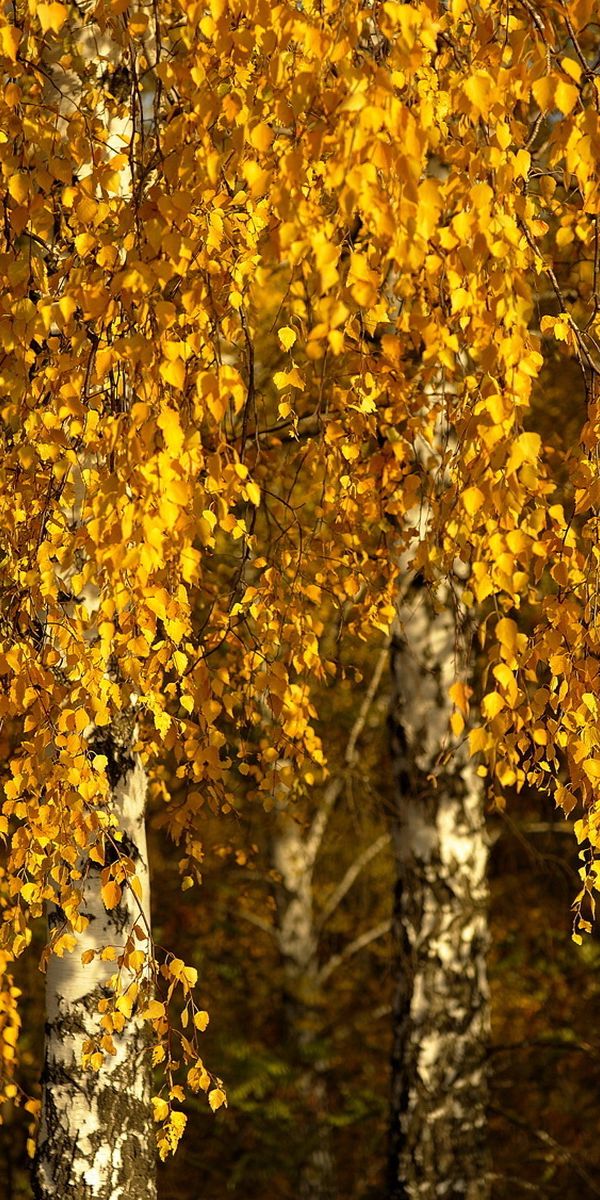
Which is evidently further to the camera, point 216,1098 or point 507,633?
point 216,1098

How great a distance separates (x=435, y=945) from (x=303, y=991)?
4.85 meters

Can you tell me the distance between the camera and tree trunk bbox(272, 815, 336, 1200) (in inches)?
372

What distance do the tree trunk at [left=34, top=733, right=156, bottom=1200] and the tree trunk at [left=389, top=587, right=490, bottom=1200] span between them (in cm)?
180

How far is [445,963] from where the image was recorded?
5434mm

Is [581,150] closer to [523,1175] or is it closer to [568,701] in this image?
[568,701]

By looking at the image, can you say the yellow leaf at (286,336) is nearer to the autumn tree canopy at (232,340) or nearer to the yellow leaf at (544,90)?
the autumn tree canopy at (232,340)

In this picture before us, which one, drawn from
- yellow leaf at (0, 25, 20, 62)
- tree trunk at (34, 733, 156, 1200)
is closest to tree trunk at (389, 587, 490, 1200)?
tree trunk at (34, 733, 156, 1200)

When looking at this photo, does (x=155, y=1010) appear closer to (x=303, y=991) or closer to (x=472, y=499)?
(x=472, y=499)

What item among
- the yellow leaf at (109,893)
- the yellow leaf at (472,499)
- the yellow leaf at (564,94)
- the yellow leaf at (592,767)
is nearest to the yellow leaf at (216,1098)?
the yellow leaf at (109,893)

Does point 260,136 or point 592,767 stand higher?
point 260,136

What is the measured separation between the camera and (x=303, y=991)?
32.8 ft

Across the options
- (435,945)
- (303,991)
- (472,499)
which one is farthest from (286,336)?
(303,991)

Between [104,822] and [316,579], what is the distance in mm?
1231

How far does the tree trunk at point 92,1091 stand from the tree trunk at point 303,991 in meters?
5.74
